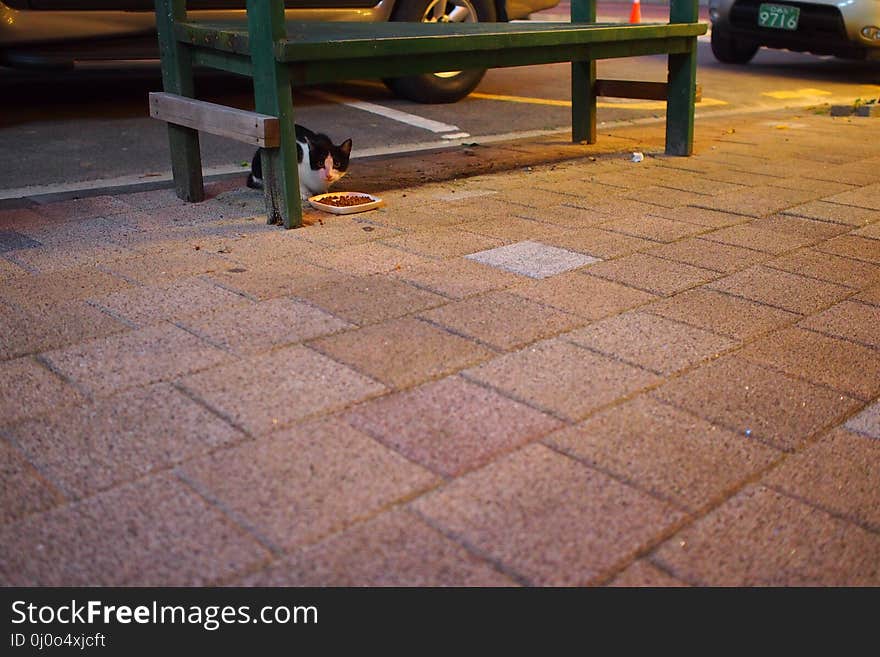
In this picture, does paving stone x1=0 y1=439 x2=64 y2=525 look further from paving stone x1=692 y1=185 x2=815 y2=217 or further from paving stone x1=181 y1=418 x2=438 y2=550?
paving stone x1=692 y1=185 x2=815 y2=217

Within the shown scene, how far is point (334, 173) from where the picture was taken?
172 inches

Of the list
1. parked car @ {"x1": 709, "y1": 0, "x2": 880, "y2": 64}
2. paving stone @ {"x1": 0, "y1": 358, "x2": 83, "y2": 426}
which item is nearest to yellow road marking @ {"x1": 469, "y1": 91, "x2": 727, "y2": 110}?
parked car @ {"x1": 709, "y1": 0, "x2": 880, "y2": 64}

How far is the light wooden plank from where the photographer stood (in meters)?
3.71

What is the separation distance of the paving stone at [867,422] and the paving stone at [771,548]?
1.29ft

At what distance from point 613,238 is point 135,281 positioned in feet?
5.65

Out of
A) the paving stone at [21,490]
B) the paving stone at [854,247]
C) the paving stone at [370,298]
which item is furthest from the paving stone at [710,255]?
the paving stone at [21,490]

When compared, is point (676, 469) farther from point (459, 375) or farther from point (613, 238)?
point (613, 238)

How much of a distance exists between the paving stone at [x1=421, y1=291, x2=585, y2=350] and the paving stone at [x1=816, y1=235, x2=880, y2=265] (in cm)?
127

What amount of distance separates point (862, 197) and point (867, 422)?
2.46 metres

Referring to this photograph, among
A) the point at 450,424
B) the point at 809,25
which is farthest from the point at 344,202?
the point at 809,25

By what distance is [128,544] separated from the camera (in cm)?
172

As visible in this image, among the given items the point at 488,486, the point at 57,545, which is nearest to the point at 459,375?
the point at 488,486

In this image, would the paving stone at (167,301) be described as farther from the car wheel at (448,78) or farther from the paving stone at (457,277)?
the car wheel at (448,78)

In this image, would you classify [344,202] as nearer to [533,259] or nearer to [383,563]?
[533,259]
